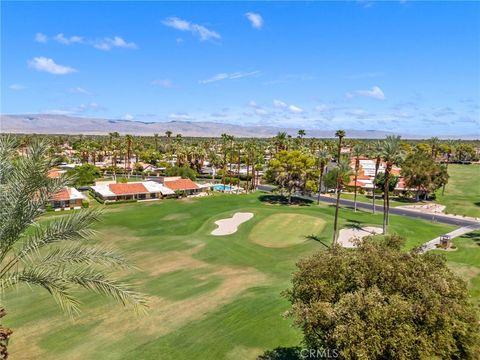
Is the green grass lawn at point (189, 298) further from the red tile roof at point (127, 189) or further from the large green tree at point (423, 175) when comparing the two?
the large green tree at point (423, 175)

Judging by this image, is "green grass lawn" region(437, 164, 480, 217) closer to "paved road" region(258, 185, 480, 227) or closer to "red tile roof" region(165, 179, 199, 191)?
"paved road" region(258, 185, 480, 227)

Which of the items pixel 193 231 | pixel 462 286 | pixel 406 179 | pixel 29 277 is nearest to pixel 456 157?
pixel 406 179

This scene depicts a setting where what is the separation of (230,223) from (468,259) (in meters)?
31.8

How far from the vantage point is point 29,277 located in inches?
477

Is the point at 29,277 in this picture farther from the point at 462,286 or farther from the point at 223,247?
the point at 223,247

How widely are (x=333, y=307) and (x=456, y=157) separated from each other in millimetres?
204657

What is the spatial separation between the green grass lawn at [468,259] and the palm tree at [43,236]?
28772mm

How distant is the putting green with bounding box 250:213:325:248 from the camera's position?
49.8 m

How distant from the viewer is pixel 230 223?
5856cm

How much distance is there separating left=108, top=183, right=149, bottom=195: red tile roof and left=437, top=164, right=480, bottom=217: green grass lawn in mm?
66331

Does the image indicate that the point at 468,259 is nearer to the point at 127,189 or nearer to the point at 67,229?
the point at 67,229

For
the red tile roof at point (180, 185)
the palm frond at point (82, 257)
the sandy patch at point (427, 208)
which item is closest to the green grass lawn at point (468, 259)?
the sandy patch at point (427, 208)

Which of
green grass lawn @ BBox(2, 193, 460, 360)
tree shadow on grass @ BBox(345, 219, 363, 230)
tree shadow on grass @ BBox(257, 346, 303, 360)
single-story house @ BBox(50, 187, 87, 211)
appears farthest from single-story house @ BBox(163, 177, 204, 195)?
tree shadow on grass @ BBox(257, 346, 303, 360)

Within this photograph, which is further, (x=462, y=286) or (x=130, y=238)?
(x=130, y=238)
